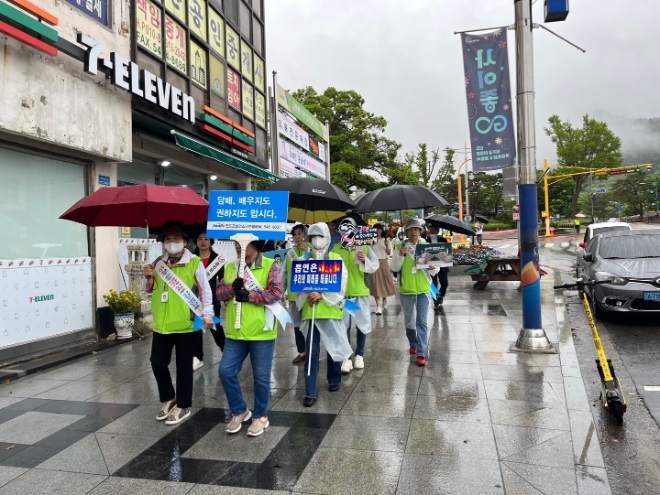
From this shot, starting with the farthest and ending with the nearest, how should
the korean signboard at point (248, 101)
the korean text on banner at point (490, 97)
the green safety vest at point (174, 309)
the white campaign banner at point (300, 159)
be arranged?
the white campaign banner at point (300, 159) < the korean signboard at point (248, 101) < the korean text on banner at point (490, 97) < the green safety vest at point (174, 309)

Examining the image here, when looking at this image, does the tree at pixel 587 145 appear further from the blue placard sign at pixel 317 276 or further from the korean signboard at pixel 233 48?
the blue placard sign at pixel 317 276

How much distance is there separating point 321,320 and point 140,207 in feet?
6.40

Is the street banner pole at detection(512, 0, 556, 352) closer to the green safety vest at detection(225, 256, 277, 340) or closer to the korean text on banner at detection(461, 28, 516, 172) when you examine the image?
the korean text on banner at detection(461, 28, 516, 172)

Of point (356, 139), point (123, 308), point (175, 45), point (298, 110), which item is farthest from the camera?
point (356, 139)

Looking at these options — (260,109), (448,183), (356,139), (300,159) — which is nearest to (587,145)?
(448,183)

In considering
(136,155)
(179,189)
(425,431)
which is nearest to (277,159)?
(136,155)

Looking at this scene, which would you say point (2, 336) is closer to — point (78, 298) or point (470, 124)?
point (78, 298)

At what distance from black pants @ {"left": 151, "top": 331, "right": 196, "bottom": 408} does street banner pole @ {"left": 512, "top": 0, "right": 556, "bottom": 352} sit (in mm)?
4321

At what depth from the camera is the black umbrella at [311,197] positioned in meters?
6.00

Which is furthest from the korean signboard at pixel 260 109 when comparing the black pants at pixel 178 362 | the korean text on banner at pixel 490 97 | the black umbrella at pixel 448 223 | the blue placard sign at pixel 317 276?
the black pants at pixel 178 362

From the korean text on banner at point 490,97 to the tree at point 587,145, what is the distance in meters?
60.5

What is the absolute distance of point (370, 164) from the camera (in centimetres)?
3198

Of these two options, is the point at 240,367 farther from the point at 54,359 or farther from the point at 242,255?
the point at 54,359

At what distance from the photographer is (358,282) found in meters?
5.78
